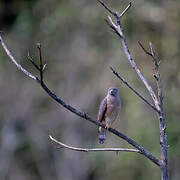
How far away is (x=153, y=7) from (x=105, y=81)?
6.70 ft

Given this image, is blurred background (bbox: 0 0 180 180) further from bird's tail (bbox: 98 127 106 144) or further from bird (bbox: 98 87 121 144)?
bird (bbox: 98 87 121 144)

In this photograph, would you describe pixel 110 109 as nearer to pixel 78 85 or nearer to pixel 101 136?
pixel 101 136

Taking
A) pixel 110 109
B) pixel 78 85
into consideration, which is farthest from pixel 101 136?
pixel 78 85

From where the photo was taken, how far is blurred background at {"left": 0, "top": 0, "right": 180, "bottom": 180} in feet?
28.3

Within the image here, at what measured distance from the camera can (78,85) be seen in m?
10.9

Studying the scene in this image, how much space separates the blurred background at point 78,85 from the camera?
28.3ft

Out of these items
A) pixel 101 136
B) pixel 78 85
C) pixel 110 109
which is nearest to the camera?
pixel 110 109

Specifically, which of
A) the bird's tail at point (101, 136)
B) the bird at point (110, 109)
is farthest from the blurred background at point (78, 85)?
the bird at point (110, 109)

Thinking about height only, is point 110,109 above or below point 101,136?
above

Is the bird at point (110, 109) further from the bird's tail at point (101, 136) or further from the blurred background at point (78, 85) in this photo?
the blurred background at point (78, 85)

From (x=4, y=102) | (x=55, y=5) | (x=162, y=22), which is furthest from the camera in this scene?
(x=4, y=102)

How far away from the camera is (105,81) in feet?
33.1

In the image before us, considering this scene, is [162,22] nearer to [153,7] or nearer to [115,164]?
[153,7]

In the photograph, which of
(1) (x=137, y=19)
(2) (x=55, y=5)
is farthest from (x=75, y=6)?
(1) (x=137, y=19)
